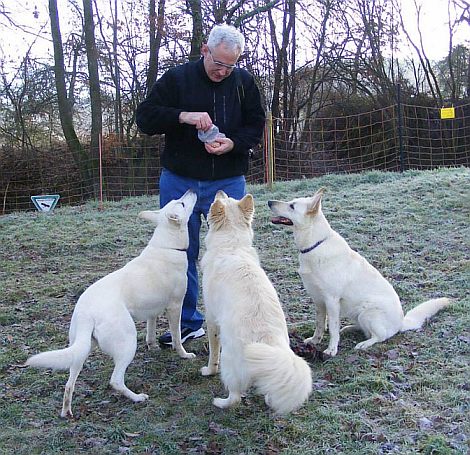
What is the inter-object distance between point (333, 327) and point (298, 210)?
0.83 metres

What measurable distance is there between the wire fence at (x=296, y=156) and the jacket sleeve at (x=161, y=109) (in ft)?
33.9

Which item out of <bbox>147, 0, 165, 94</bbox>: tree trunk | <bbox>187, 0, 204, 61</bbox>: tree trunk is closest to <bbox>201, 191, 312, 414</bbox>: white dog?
<bbox>187, 0, 204, 61</bbox>: tree trunk

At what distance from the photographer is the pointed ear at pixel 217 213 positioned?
343 centimetres

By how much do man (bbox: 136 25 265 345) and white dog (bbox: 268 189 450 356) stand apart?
0.49m

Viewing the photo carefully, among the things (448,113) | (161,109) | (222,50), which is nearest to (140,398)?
(161,109)

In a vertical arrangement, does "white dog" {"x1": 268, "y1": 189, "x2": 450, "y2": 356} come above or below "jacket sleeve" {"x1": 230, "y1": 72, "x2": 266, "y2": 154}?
below

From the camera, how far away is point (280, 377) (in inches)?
93.9

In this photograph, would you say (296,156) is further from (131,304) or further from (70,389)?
(70,389)

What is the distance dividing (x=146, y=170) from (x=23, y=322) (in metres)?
9.94

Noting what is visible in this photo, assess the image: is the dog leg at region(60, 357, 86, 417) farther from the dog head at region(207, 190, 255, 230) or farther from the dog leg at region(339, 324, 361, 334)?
the dog leg at region(339, 324, 361, 334)

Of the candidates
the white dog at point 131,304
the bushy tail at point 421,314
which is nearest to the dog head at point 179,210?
the white dog at point 131,304

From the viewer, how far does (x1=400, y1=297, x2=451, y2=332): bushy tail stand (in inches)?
159

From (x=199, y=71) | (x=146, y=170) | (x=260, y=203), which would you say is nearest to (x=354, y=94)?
(x=146, y=170)

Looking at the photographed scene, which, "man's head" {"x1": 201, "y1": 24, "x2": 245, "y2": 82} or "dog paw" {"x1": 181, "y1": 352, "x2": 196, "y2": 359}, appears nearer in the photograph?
"man's head" {"x1": 201, "y1": 24, "x2": 245, "y2": 82}
